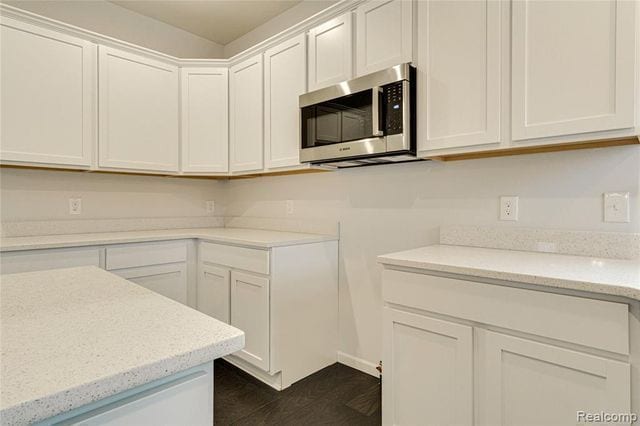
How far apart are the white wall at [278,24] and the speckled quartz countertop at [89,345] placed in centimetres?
262

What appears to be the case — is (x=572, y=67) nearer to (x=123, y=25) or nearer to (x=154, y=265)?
(x=154, y=265)

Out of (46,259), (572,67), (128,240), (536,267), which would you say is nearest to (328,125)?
(572,67)

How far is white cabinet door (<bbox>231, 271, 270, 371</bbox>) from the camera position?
2152mm

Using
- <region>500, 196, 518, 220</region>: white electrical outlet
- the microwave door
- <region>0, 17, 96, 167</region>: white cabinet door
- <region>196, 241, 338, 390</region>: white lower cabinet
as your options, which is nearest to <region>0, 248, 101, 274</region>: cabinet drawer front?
<region>0, 17, 96, 167</region>: white cabinet door

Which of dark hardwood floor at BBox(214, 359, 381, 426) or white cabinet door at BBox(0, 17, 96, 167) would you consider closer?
dark hardwood floor at BBox(214, 359, 381, 426)

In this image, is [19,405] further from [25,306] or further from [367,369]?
[367,369]

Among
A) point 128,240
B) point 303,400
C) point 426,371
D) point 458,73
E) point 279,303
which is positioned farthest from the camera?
point 128,240

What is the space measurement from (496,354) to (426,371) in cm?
31

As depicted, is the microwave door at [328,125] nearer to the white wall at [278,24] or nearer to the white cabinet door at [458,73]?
the white cabinet door at [458,73]

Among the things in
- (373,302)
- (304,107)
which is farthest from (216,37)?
(373,302)

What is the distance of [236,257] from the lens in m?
2.35

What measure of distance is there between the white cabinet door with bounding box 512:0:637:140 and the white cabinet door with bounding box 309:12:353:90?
0.89 m

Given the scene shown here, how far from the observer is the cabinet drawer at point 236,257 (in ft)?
7.04

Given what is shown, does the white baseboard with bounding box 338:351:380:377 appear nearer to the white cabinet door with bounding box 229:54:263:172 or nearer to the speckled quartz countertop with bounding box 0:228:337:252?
the speckled quartz countertop with bounding box 0:228:337:252
